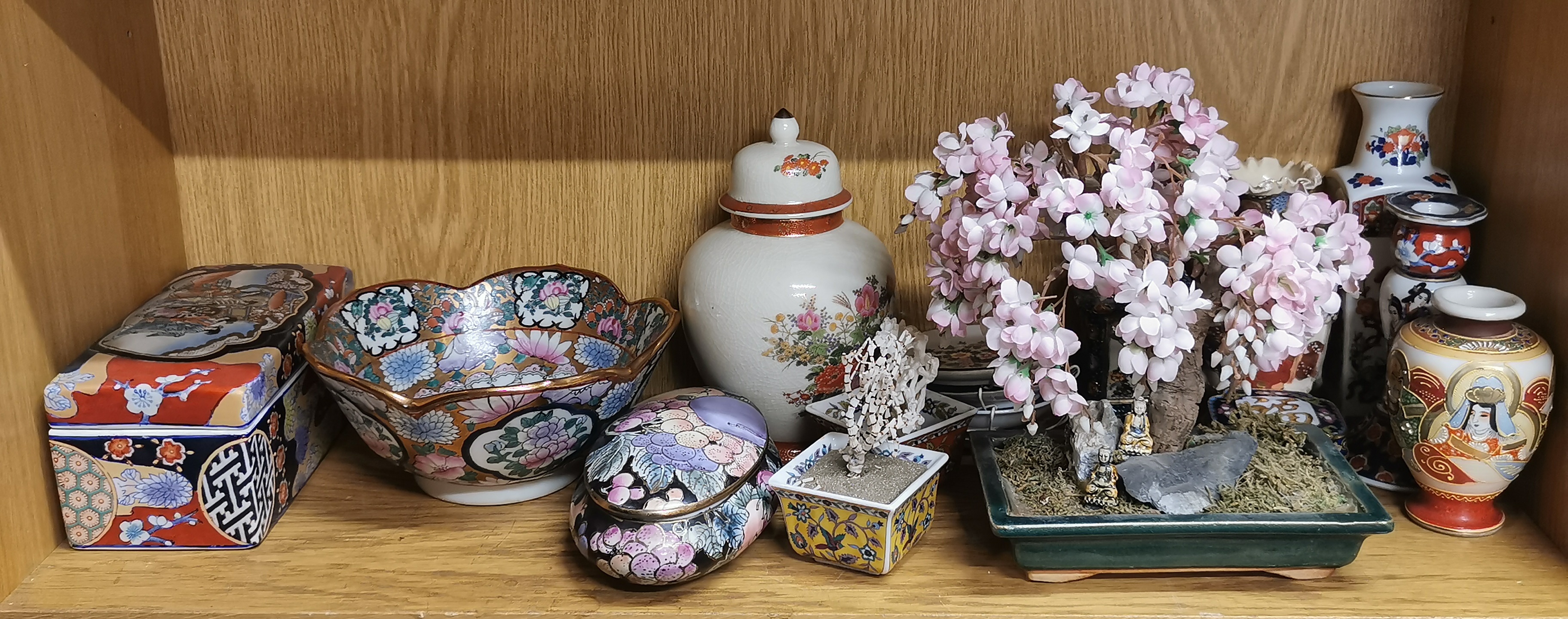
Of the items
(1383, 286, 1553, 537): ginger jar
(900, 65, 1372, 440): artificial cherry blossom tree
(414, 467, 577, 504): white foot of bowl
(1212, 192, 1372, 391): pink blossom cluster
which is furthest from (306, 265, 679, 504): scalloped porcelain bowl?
(1383, 286, 1553, 537): ginger jar

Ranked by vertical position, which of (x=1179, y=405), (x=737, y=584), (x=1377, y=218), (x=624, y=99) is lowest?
A: (x=737, y=584)

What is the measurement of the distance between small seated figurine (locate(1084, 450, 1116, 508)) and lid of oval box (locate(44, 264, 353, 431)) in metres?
0.59

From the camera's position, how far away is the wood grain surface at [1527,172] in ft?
2.83

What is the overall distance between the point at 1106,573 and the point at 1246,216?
0.85ft

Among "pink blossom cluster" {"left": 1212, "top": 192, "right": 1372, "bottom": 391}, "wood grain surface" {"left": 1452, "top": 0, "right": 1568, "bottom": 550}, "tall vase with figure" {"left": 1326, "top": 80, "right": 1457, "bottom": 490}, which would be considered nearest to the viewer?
"pink blossom cluster" {"left": 1212, "top": 192, "right": 1372, "bottom": 391}

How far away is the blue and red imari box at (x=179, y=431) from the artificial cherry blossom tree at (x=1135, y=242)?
1.63 ft

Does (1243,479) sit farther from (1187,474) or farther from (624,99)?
(624,99)

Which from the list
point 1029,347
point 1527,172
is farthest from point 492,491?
point 1527,172

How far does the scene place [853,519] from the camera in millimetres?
835

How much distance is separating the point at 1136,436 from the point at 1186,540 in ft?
0.27

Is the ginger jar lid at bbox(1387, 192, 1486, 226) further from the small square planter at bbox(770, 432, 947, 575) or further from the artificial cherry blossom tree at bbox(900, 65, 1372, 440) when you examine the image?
the small square planter at bbox(770, 432, 947, 575)

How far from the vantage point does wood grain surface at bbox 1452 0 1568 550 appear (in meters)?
0.86

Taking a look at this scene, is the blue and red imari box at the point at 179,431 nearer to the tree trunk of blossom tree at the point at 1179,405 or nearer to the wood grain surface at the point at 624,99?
the wood grain surface at the point at 624,99

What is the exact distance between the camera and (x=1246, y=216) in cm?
79
